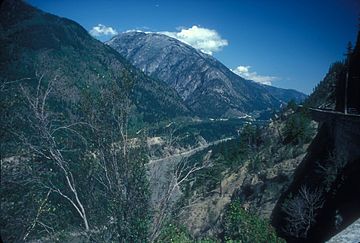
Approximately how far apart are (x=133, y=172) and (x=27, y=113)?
3810 millimetres

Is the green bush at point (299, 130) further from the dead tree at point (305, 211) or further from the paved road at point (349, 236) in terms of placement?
the paved road at point (349, 236)

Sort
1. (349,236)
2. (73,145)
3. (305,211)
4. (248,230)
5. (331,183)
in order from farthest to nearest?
(305,211) → (331,183) → (248,230) → (73,145) → (349,236)

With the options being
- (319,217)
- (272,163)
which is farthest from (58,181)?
(272,163)

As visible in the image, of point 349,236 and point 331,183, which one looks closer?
point 349,236

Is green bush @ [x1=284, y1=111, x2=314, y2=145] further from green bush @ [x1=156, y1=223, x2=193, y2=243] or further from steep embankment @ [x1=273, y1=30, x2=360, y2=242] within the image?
green bush @ [x1=156, y1=223, x2=193, y2=243]

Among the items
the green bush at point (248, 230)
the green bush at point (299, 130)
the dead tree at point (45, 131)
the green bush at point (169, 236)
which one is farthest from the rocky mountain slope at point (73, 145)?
the green bush at point (299, 130)

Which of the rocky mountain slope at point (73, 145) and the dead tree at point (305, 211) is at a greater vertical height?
the rocky mountain slope at point (73, 145)

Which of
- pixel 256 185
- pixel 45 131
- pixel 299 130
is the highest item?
pixel 299 130

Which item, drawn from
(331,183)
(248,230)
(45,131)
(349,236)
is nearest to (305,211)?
(331,183)

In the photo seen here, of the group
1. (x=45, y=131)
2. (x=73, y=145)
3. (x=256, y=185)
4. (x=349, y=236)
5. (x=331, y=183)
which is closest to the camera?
(x=349, y=236)

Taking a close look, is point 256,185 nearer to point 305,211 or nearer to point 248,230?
point 305,211

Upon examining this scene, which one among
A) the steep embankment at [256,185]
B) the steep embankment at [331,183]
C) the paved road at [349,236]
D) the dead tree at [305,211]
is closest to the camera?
the paved road at [349,236]

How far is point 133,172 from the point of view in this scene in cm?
1181

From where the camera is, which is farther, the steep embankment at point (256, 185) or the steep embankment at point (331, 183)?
the steep embankment at point (256, 185)
